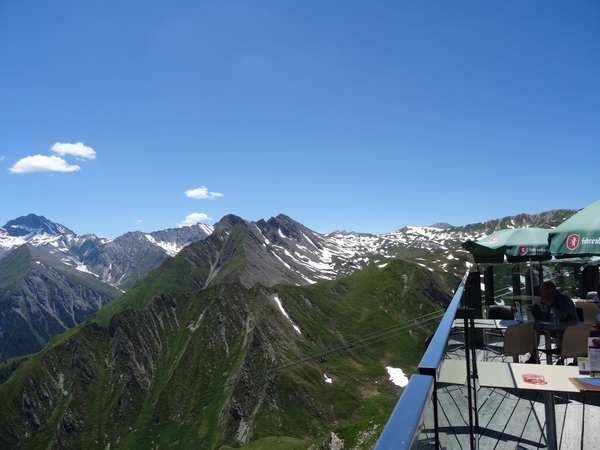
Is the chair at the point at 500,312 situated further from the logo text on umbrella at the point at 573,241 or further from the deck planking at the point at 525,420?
the deck planking at the point at 525,420

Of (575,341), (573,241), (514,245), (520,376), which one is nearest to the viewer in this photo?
(520,376)

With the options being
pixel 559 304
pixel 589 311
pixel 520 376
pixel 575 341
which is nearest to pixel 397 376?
pixel 589 311

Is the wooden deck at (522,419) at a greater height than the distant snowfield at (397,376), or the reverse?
the wooden deck at (522,419)

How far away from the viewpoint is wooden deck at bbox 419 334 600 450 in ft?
15.2

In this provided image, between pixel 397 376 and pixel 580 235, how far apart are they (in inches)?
4511

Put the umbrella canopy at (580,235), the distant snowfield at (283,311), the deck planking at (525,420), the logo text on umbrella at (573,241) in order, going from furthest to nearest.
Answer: the distant snowfield at (283,311), the logo text on umbrella at (573,241), the umbrella canopy at (580,235), the deck planking at (525,420)

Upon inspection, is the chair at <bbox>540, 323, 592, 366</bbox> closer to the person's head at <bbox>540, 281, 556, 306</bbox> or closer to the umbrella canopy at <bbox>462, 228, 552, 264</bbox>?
the person's head at <bbox>540, 281, 556, 306</bbox>

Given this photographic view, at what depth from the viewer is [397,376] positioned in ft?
374

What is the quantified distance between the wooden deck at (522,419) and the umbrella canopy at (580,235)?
2640 millimetres

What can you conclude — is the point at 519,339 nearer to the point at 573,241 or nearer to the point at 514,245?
the point at 573,241

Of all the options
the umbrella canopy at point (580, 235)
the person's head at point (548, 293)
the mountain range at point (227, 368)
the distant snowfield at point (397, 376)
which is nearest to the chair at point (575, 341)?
the umbrella canopy at point (580, 235)

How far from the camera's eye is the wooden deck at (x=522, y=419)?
15.2ft

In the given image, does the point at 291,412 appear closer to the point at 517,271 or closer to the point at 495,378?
the point at 517,271

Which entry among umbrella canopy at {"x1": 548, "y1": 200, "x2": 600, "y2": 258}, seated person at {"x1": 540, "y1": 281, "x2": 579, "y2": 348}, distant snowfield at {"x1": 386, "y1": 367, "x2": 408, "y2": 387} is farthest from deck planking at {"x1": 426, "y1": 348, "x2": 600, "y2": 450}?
distant snowfield at {"x1": 386, "y1": 367, "x2": 408, "y2": 387}
